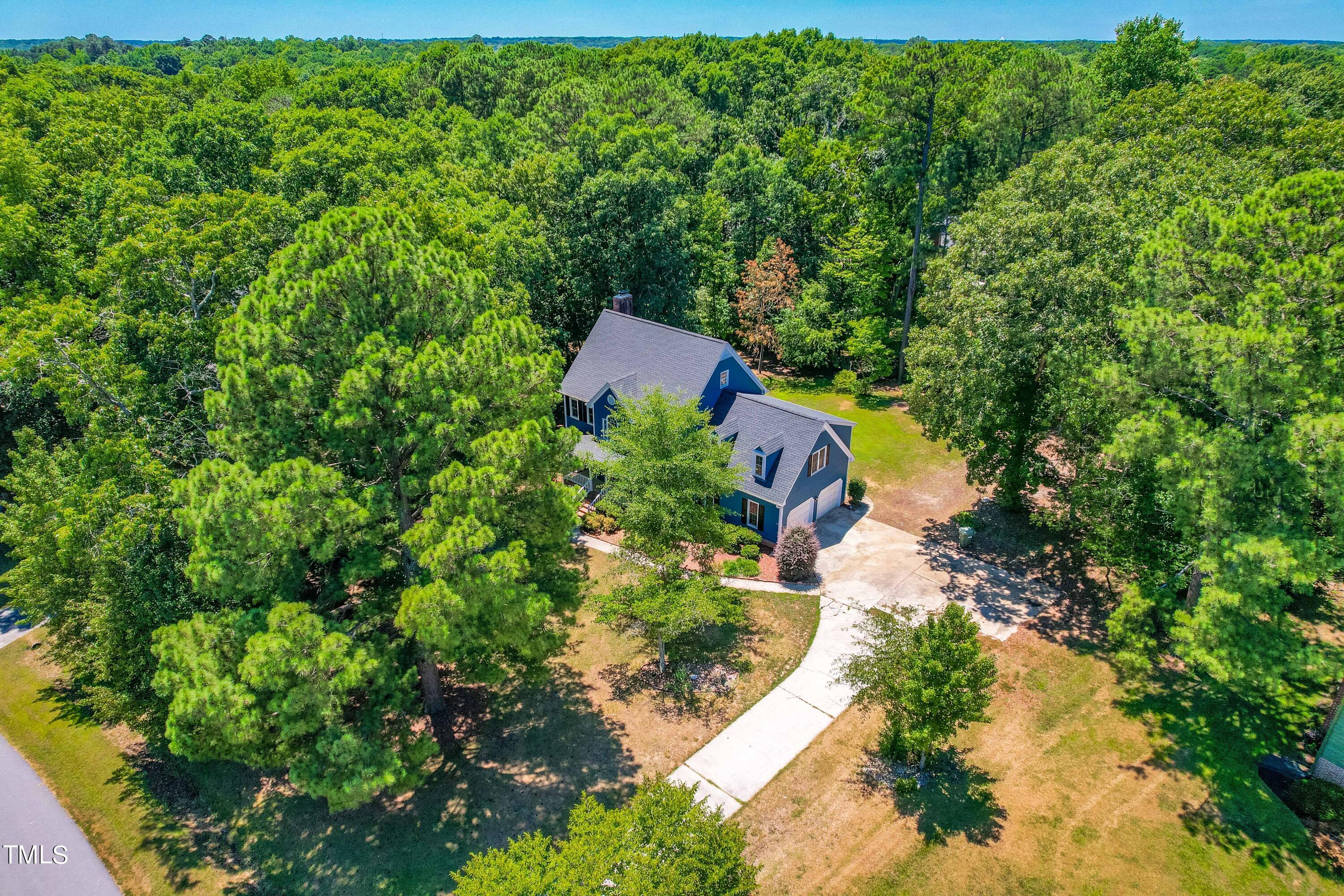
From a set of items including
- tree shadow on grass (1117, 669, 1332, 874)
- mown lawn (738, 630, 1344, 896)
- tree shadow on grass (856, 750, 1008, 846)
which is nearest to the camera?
mown lawn (738, 630, 1344, 896)

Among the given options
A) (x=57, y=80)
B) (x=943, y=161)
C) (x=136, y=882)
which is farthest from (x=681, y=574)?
(x=57, y=80)

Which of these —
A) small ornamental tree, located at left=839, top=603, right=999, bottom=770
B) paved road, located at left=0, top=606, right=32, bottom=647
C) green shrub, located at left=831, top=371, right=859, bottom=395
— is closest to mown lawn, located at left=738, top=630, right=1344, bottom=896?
small ornamental tree, located at left=839, top=603, right=999, bottom=770

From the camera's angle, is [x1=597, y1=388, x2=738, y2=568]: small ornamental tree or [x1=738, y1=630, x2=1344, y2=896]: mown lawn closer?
[x1=738, y1=630, x2=1344, y2=896]: mown lawn

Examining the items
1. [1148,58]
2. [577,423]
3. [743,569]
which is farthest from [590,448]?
[1148,58]

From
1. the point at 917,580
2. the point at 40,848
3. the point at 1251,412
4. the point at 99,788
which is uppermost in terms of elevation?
the point at 1251,412

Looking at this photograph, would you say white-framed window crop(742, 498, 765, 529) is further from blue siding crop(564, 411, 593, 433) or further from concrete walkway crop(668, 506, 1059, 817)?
blue siding crop(564, 411, 593, 433)

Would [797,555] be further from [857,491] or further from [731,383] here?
[731,383]

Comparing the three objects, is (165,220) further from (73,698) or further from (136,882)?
(136,882)
